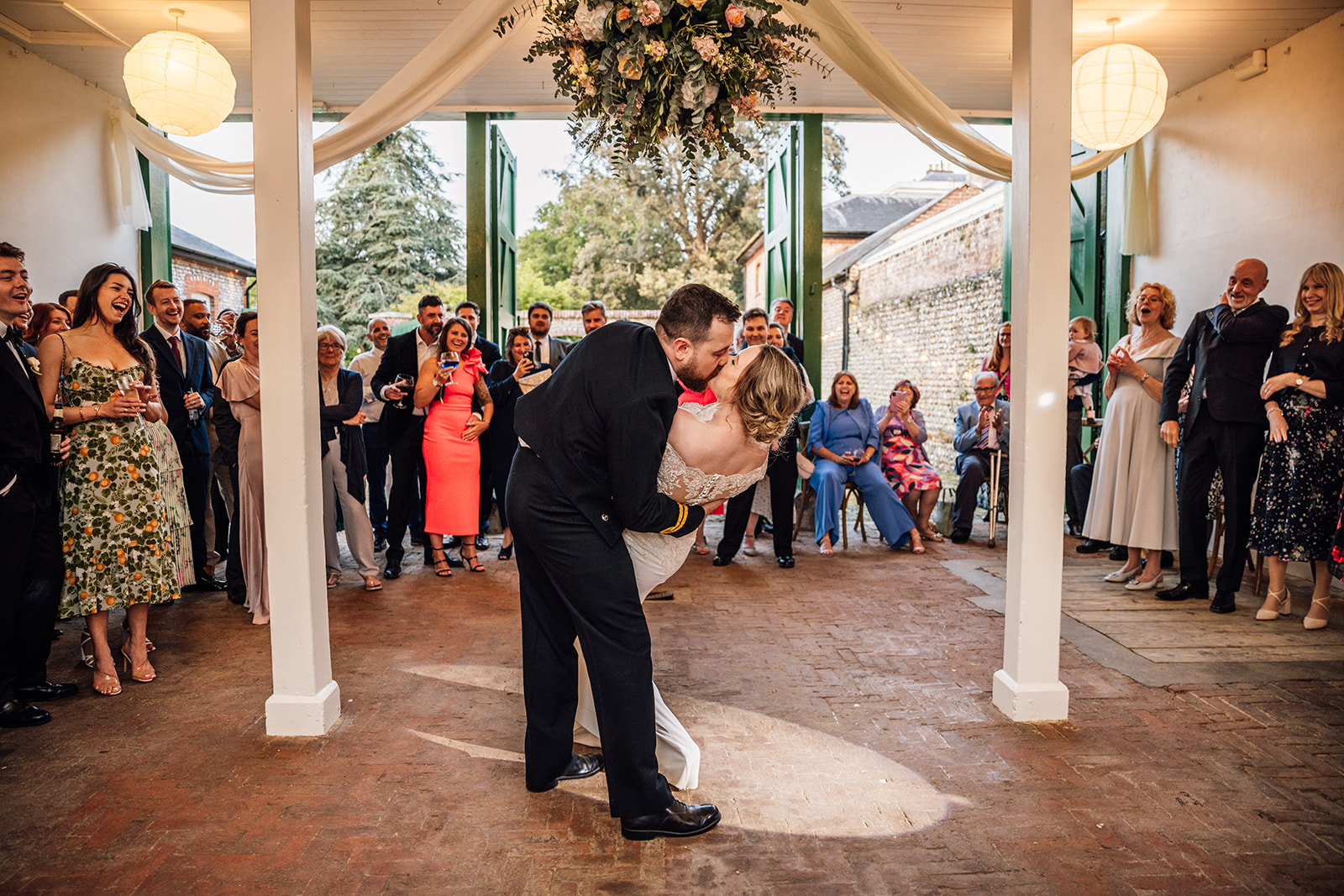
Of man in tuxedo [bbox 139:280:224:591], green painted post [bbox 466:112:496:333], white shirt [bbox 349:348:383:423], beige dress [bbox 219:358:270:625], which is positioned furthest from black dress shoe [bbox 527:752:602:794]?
green painted post [bbox 466:112:496:333]

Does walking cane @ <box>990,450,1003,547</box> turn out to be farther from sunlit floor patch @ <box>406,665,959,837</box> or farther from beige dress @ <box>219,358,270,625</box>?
beige dress @ <box>219,358,270,625</box>

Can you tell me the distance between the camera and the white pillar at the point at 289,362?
10.6 ft

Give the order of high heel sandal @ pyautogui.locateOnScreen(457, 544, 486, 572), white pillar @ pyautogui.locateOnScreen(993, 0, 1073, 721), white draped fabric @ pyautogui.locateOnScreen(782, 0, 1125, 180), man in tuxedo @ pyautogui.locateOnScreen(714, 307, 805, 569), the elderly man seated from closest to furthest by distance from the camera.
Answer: white pillar @ pyautogui.locateOnScreen(993, 0, 1073, 721), white draped fabric @ pyautogui.locateOnScreen(782, 0, 1125, 180), high heel sandal @ pyautogui.locateOnScreen(457, 544, 486, 572), man in tuxedo @ pyautogui.locateOnScreen(714, 307, 805, 569), the elderly man seated

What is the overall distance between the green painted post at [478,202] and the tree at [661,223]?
55.8 ft

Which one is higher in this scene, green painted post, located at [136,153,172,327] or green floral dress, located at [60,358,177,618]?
green painted post, located at [136,153,172,327]

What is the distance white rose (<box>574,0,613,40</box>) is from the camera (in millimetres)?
2912

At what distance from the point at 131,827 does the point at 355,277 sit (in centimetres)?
2318

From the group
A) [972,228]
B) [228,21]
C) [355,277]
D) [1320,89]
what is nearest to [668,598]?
[228,21]

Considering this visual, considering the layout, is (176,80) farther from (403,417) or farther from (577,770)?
(577,770)

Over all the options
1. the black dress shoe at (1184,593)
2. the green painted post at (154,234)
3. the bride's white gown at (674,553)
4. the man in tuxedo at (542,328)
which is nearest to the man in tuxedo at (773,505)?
the man in tuxedo at (542,328)

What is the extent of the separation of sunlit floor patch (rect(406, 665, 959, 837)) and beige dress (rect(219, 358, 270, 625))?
7.05 ft

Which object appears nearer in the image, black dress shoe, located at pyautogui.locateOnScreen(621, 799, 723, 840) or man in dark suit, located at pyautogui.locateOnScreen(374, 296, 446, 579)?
black dress shoe, located at pyautogui.locateOnScreen(621, 799, 723, 840)

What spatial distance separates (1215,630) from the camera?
4672 mm

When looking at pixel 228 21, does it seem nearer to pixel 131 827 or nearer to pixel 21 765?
pixel 21 765
